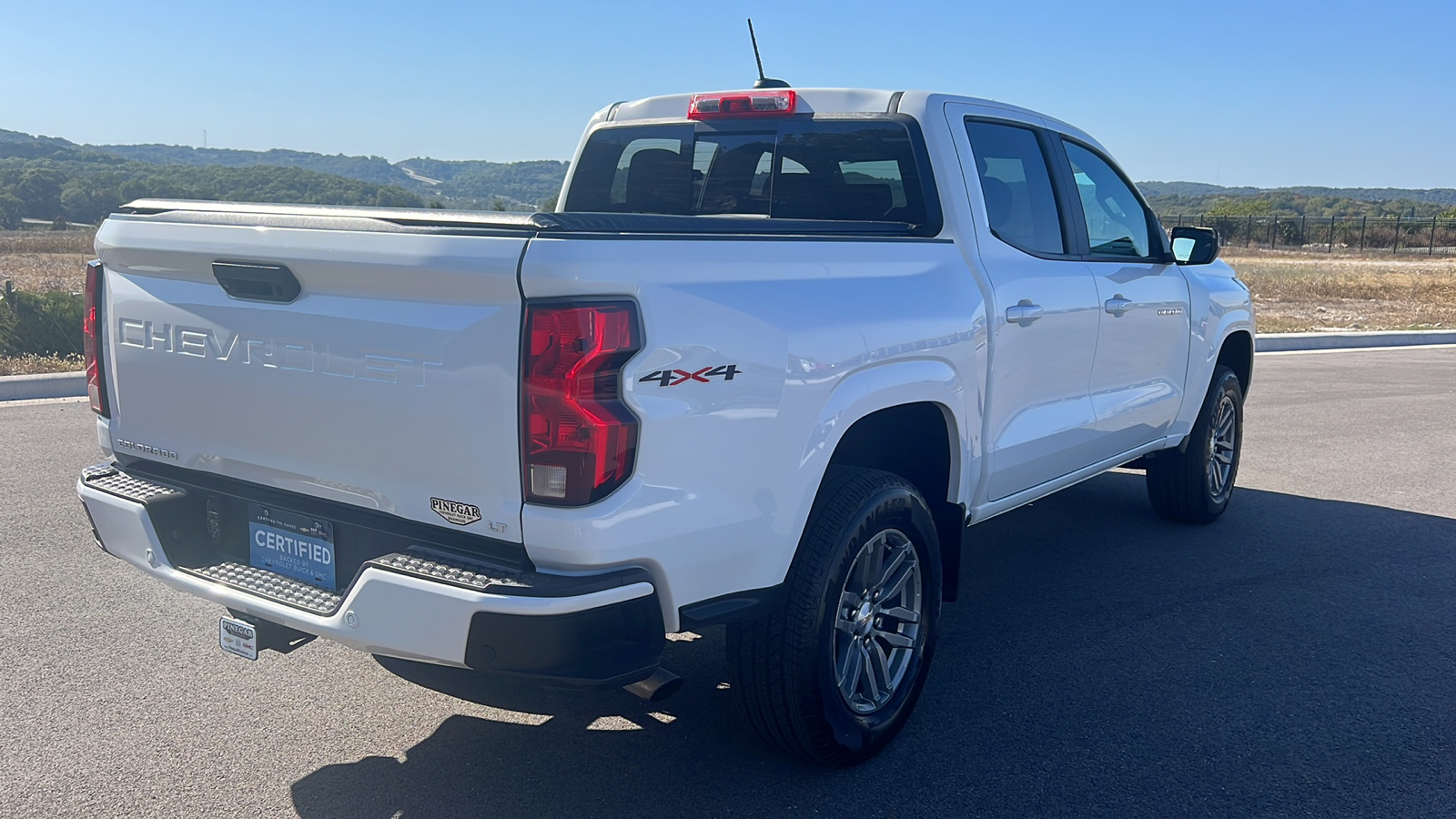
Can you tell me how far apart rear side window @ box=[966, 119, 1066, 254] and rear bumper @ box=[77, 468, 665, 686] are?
2280 mm

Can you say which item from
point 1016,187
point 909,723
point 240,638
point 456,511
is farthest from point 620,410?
point 1016,187

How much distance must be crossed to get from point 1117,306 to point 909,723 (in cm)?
216

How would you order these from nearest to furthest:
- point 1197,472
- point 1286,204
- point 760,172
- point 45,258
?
point 760,172, point 1197,472, point 45,258, point 1286,204

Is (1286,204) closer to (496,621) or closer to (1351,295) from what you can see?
(1351,295)

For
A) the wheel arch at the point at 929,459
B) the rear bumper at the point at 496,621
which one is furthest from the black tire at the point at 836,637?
the rear bumper at the point at 496,621

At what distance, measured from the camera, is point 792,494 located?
10.5ft

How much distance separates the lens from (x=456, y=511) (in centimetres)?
281

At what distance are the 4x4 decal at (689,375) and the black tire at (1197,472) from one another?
4.01m

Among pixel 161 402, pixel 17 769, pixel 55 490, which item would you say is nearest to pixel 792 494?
pixel 161 402

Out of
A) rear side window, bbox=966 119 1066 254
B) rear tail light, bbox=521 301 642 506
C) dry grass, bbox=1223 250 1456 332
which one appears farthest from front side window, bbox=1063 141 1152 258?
dry grass, bbox=1223 250 1456 332

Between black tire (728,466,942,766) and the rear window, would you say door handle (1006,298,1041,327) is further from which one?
black tire (728,466,942,766)

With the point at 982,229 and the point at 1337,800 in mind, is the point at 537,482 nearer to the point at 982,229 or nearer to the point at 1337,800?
the point at 982,229

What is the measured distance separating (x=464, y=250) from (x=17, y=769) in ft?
7.10

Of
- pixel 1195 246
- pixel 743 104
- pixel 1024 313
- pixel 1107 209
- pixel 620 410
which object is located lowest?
pixel 620 410
